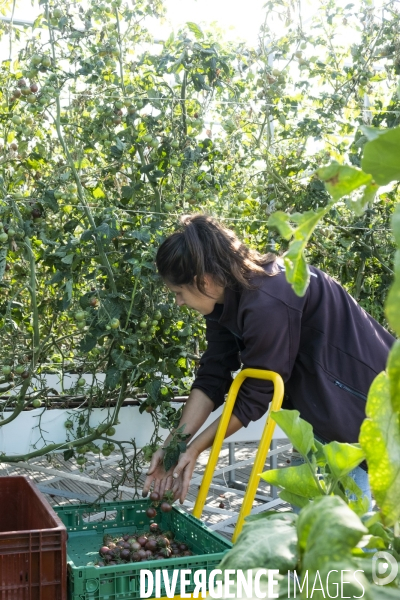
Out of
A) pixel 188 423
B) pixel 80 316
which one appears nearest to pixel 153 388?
pixel 188 423

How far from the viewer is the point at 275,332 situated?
6.27ft

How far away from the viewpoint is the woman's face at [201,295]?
2.04m

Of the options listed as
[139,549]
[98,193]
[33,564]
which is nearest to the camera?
[33,564]

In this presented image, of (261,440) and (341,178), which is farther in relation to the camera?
(261,440)

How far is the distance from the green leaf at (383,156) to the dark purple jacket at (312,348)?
1.50m

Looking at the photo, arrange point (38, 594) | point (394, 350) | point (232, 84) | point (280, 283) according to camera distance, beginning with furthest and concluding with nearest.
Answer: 1. point (232, 84)
2. point (280, 283)
3. point (38, 594)
4. point (394, 350)

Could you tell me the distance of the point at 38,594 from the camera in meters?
1.50

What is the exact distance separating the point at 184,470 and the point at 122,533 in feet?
0.87

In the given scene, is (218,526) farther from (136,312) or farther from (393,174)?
(393,174)

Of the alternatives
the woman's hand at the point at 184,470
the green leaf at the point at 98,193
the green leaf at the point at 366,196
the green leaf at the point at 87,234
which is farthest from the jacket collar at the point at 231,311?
the green leaf at the point at 366,196

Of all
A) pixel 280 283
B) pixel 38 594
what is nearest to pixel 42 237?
pixel 280 283

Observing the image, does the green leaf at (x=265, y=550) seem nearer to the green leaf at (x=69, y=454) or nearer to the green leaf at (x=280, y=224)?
the green leaf at (x=280, y=224)

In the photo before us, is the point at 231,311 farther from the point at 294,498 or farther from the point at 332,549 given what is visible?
the point at 332,549

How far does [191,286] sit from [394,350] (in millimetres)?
1709
